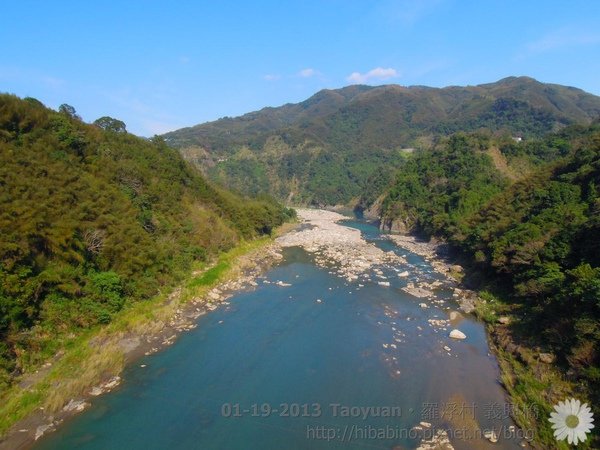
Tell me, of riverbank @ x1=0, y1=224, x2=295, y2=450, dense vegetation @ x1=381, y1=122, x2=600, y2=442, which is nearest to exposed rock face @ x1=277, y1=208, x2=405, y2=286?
dense vegetation @ x1=381, y1=122, x2=600, y2=442

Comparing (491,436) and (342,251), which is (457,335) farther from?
(342,251)

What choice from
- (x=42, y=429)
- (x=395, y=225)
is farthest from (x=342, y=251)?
(x=42, y=429)

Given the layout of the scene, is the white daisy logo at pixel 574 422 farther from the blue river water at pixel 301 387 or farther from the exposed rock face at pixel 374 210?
the exposed rock face at pixel 374 210

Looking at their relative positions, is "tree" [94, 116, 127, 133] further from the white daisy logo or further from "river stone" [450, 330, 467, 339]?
the white daisy logo

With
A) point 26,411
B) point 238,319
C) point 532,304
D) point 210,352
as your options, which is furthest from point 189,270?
point 532,304

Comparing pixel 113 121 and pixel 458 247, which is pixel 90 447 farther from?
pixel 113 121

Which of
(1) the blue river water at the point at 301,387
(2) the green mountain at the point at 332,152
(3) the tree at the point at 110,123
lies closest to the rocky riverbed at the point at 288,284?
(1) the blue river water at the point at 301,387
